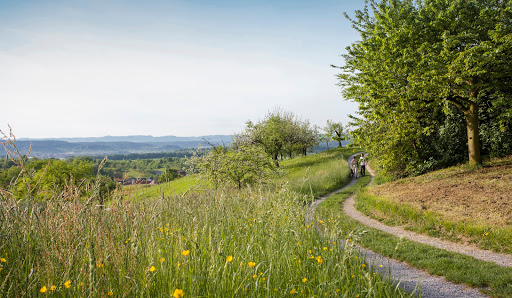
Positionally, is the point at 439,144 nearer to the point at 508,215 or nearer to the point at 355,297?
the point at 508,215

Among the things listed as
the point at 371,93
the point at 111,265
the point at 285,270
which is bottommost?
the point at 285,270

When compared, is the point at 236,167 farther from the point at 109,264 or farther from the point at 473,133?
the point at 109,264

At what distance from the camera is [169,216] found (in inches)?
266

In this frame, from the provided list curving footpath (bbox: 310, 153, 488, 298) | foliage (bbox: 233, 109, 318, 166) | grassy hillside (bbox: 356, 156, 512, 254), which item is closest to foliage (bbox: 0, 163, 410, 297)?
curving footpath (bbox: 310, 153, 488, 298)

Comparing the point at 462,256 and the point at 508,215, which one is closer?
the point at 462,256

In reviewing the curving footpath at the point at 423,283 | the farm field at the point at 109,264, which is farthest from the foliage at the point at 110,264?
the curving footpath at the point at 423,283

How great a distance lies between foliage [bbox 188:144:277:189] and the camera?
1802 centimetres

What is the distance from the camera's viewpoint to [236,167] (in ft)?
59.2

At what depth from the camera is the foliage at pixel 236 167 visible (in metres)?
18.0

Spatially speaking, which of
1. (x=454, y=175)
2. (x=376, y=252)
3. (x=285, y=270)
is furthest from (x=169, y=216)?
(x=454, y=175)

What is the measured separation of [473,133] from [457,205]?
7.03 metres

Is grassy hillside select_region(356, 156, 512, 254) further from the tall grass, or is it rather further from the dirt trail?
the tall grass

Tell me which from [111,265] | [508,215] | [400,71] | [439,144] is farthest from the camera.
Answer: [439,144]

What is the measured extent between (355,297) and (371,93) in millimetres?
14345
